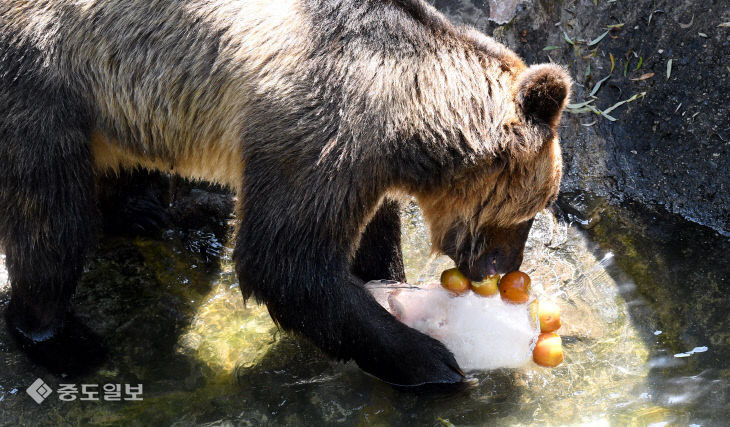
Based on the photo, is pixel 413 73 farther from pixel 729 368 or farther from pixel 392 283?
pixel 729 368

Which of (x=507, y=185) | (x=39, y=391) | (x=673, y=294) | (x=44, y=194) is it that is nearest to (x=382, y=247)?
(x=507, y=185)

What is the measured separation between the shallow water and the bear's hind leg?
1.93 feet

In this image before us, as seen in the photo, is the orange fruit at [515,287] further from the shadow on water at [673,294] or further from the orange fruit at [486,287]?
the shadow on water at [673,294]

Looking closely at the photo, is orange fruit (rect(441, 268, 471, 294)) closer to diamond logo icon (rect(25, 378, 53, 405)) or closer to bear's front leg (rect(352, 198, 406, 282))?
bear's front leg (rect(352, 198, 406, 282))

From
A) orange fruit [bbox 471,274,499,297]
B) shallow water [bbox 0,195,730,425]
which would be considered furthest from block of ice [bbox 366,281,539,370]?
shallow water [bbox 0,195,730,425]

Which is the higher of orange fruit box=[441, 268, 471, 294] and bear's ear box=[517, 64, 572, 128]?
bear's ear box=[517, 64, 572, 128]

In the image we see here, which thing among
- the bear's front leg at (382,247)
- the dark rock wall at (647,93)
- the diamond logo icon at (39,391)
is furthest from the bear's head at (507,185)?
the diamond logo icon at (39,391)

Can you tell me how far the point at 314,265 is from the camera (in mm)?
4102

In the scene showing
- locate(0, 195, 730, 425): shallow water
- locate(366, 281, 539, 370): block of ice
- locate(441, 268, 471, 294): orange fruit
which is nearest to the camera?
locate(0, 195, 730, 425): shallow water

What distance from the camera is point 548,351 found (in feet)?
14.7

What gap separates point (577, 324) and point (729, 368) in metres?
0.93

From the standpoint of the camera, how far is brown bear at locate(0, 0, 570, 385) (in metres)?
4.09

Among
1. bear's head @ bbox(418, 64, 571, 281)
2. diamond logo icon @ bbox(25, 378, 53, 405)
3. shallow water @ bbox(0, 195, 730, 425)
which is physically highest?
bear's head @ bbox(418, 64, 571, 281)

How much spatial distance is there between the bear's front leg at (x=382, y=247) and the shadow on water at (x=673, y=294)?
158 cm
